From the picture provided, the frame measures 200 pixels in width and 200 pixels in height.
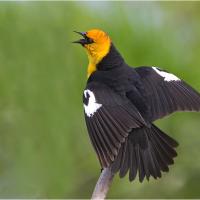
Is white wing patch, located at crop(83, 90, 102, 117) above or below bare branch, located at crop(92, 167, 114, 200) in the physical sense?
above

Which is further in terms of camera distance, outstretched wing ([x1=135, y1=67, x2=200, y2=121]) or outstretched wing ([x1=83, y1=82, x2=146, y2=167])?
outstretched wing ([x1=135, y1=67, x2=200, y2=121])

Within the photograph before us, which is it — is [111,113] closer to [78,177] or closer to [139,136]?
[139,136]

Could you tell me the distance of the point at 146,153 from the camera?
174 inches

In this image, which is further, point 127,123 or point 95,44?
point 95,44

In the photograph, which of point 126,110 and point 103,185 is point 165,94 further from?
point 103,185

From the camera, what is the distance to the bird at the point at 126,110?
14.3 ft

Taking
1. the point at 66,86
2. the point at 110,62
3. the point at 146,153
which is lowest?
the point at 66,86

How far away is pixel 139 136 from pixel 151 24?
2364mm

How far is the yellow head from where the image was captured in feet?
16.1

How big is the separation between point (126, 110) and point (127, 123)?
0.31 feet

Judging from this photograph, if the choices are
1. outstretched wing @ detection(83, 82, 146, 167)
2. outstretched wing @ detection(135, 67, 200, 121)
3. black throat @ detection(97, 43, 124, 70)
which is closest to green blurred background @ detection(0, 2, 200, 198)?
outstretched wing @ detection(135, 67, 200, 121)

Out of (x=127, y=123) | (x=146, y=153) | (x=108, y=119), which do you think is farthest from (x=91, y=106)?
(x=146, y=153)

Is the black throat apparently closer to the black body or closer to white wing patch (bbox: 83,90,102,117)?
the black body

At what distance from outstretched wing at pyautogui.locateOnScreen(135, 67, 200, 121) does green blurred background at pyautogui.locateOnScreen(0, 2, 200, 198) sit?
1.30 metres
